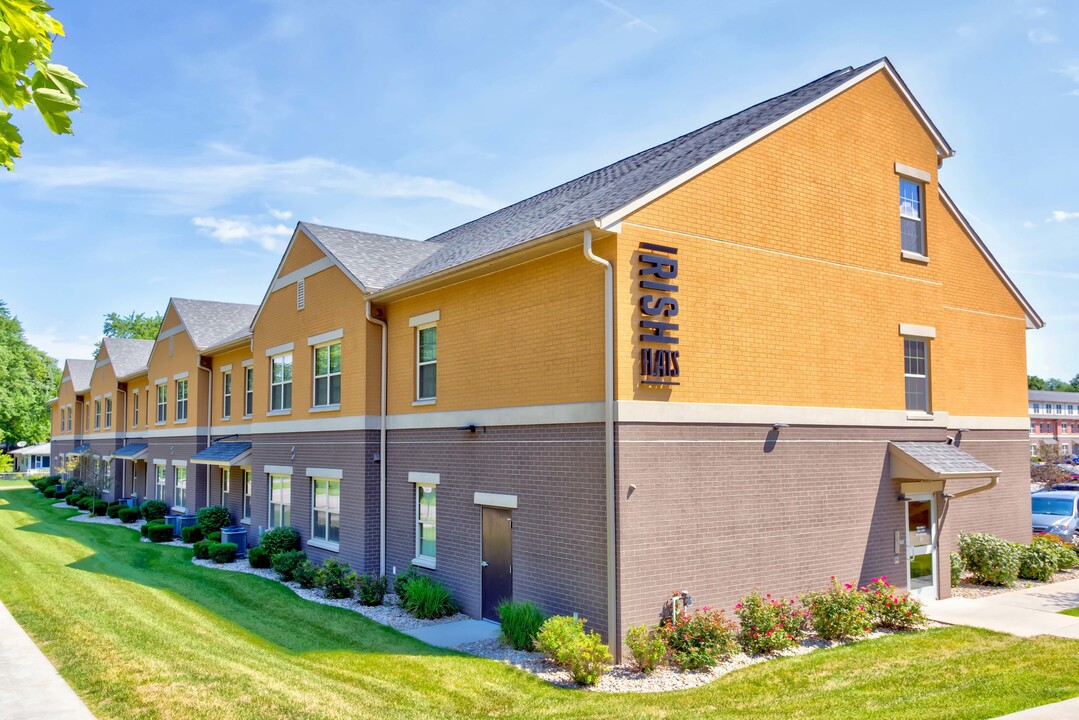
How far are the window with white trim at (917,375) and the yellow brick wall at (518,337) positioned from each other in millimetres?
8029

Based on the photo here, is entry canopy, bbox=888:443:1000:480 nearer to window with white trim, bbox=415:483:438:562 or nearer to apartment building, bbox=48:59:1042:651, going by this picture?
apartment building, bbox=48:59:1042:651

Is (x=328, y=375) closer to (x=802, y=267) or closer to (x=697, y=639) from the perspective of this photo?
(x=802, y=267)

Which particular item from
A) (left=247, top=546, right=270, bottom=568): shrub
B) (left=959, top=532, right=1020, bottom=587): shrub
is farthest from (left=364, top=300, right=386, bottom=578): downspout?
(left=959, top=532, right=1020, bottom=587): shrub

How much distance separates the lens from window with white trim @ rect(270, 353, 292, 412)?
73.9 feet

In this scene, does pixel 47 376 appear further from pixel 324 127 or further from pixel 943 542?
pixel 943 542

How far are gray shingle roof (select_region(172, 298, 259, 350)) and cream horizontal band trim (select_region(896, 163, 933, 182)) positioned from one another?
2306cm

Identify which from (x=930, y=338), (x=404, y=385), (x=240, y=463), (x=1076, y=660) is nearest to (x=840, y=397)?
(x=930, y=338)

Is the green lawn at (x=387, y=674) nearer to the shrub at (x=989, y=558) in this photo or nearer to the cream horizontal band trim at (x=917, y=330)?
the shrub at (x=989, y=558)

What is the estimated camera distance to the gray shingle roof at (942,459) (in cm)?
1549

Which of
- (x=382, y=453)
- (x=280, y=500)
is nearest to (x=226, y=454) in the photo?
(x=280, y=500)

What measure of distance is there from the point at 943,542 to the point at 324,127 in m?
16.1

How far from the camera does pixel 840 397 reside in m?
15.2

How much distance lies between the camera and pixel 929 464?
15.5 metres

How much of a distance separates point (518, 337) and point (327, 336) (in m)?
7.51
